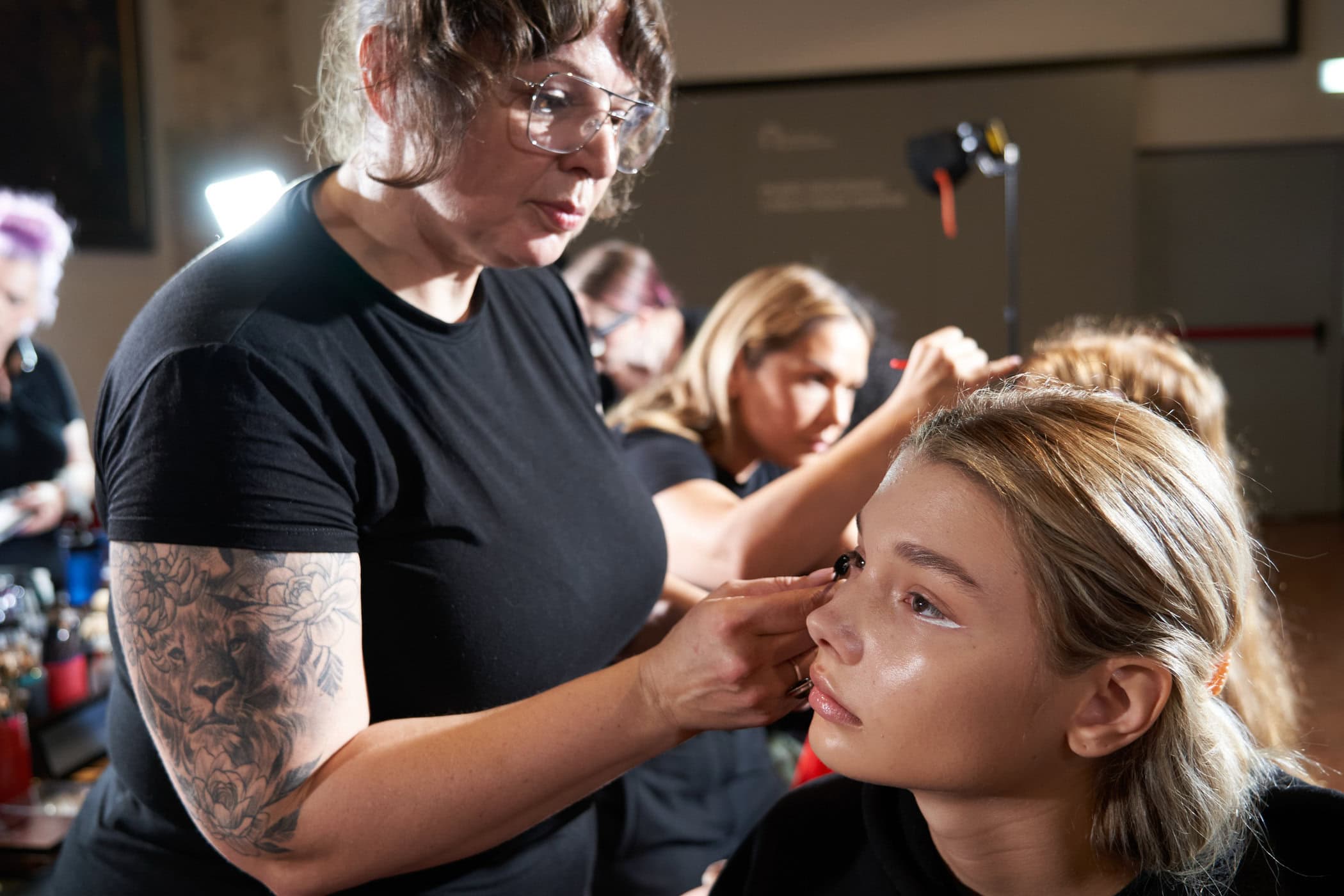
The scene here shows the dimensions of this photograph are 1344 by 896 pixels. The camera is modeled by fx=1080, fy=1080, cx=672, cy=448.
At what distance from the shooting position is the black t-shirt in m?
1.72

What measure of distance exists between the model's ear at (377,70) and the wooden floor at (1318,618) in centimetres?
114

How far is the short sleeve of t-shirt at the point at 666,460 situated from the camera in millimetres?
1715

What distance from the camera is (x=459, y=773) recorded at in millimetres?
812

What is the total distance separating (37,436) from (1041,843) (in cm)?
222

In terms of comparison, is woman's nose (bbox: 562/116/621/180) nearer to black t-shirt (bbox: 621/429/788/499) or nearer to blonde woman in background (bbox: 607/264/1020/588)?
blonde woman in background (bbox: 607/264/1020/588)

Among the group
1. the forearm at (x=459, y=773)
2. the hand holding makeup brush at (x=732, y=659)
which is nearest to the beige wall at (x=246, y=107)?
the forearm at (x=459, y=773)

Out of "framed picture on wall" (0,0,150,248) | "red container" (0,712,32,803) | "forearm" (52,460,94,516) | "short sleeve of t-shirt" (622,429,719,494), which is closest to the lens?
"short sleeve of t-shirt" (622,429,719,494)

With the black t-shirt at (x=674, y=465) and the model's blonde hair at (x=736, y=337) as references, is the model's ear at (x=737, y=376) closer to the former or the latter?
the model's blonde hair at (x=736, y=337)

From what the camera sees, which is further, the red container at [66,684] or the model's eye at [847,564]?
the red container at [66,684]

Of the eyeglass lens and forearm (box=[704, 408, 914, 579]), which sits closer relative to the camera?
the eyeglass lens

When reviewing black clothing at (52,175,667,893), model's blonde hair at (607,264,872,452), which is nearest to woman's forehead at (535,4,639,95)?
black clothing at (52,175,667,893)

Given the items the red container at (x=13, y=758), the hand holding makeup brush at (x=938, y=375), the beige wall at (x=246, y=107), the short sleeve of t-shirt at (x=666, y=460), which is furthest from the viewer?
the beige wall at (x=246, y=107)

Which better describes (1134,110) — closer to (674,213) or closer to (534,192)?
(674,213)

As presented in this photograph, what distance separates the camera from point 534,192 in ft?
3.07
